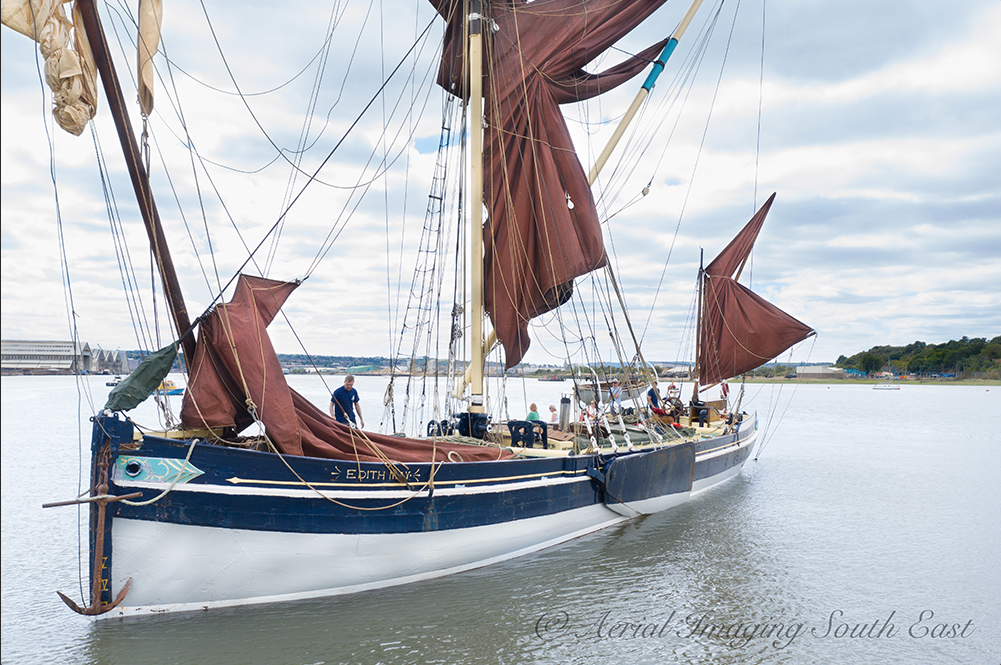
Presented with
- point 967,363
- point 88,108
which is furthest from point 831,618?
point 967,363

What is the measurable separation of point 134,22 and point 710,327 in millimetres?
19220

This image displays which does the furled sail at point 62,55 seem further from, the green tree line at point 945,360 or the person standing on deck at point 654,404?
the green tree line at point 945,360

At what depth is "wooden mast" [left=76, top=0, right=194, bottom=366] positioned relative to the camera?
6504 mm

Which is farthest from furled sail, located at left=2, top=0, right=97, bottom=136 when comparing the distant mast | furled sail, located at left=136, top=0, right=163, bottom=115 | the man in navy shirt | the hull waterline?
the distant mast

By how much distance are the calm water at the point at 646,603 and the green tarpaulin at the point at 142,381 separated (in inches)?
57.3

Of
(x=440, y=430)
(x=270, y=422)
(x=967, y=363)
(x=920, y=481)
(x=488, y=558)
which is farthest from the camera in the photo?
(x=967, y=363)

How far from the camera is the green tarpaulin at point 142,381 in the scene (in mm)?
6815

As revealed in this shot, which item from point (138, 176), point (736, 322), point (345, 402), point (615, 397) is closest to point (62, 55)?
point (138, 176)

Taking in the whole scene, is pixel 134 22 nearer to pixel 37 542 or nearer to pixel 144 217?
pixel 144 217

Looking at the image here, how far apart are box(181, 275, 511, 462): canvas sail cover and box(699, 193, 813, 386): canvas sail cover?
1657 centimetres

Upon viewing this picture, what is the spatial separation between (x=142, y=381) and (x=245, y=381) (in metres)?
1.12

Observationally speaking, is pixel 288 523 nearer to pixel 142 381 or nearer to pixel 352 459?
pixel 352 459

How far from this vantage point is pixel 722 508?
50.8 feet

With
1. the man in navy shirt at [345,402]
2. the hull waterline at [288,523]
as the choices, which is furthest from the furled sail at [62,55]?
the man in navy shirt at [345,402]
